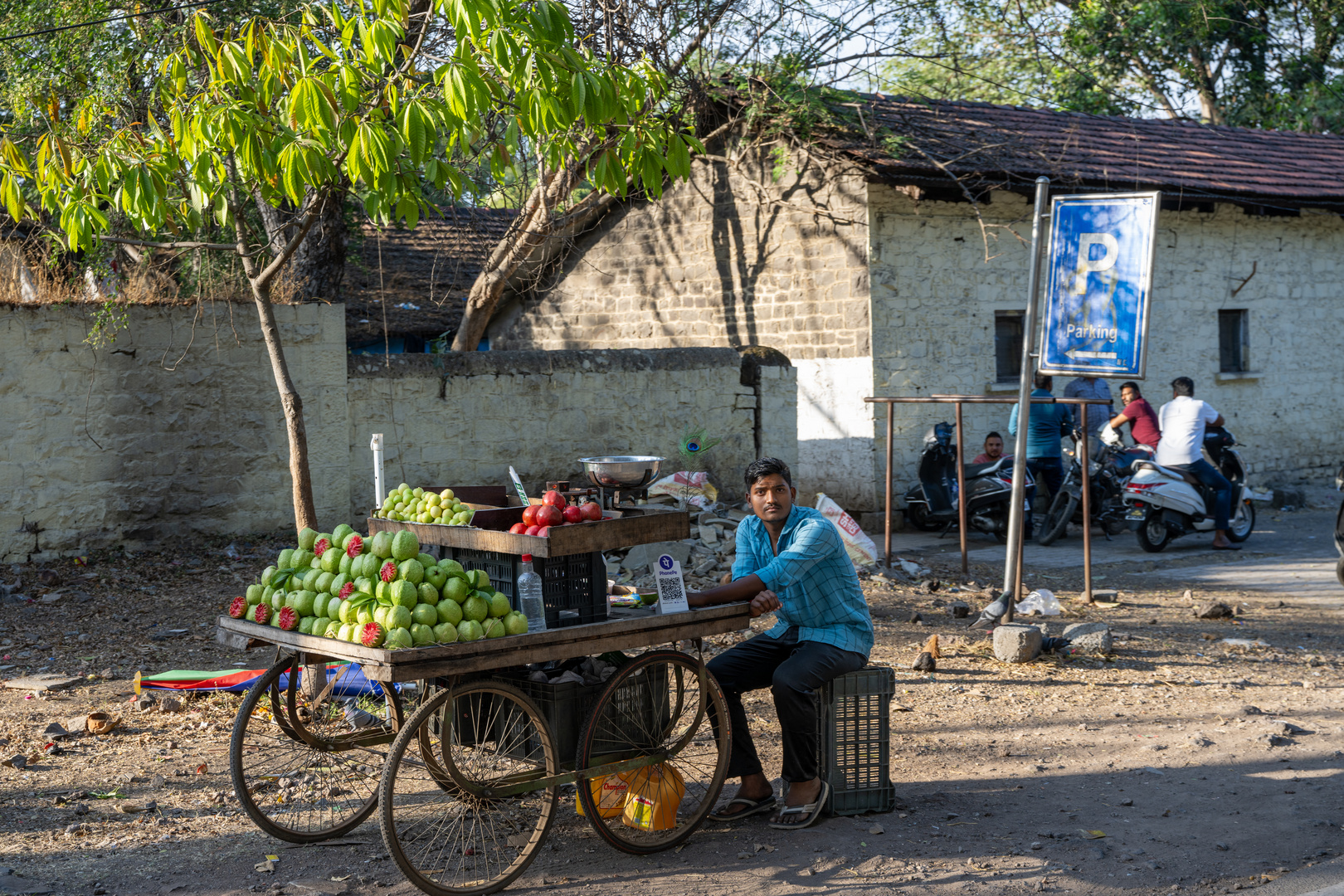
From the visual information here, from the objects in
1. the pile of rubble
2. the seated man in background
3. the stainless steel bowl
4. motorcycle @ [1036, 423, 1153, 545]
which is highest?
the stainless steel bowl

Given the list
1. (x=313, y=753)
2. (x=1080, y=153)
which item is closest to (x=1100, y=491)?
(x=1080, y=153)

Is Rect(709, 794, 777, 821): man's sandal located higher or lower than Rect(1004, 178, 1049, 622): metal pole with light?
lower

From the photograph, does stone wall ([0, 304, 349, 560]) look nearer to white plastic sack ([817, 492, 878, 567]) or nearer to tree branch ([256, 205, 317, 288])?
tree branch ([256, 205, 317, 288])

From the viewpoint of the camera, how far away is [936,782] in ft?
18.0

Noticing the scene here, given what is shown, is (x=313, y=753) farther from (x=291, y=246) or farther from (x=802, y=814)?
(x=291, y=246)

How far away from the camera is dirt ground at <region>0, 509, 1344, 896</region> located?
4.40m

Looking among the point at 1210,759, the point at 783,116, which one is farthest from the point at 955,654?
the point at 783,116

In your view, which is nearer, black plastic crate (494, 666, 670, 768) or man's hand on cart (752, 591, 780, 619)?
black plastic crate (494, 666, 670, 768)

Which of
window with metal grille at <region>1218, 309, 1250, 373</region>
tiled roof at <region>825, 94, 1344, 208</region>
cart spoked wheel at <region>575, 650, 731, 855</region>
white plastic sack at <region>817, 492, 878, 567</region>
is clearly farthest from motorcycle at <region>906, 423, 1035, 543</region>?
cart spoked wheel at <region>575, 650, 731, 855</region>

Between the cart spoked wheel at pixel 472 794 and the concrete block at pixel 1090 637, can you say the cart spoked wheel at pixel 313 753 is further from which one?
the concrete block at pixel 1090 637

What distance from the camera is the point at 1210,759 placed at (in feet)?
19.0

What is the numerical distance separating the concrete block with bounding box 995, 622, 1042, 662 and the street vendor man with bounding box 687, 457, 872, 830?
9.24ft

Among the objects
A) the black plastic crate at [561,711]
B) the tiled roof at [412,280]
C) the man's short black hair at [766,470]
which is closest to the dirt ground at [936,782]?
the black plastic crate at [561,711]

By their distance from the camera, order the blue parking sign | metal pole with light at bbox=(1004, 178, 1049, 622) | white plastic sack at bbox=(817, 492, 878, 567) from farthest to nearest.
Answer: white plastic sack at bbox=(817, 492, 878, 567) < metal pole with light at bbox=(1004, 178, 1049, 622) < the blue parking sign
